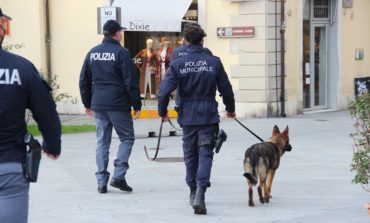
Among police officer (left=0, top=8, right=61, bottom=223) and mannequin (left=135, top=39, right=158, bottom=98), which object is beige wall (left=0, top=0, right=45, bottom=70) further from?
police officer (left=0, top=8, right=61, bottom=223)

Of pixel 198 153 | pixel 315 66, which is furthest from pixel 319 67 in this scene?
pixel 198 153

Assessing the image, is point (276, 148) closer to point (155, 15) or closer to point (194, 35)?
point (194, 35)

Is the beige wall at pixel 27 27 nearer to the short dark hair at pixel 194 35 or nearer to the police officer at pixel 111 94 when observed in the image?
the police officer at pixel 111 94

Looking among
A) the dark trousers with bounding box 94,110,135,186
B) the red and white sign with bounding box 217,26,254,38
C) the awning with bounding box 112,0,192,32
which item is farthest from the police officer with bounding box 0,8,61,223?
Result: the awning with bounding box 112,0,192,32

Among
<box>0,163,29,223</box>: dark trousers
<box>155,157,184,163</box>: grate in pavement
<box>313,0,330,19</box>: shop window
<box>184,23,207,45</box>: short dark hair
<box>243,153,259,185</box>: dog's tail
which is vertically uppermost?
<box>313,0,330,19</box>: shop window

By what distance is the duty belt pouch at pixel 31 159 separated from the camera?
460 cm

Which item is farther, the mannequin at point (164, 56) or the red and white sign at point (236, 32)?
the mannequin at point (164, 56)

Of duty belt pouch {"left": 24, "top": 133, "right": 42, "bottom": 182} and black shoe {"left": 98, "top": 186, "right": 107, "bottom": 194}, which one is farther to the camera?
black shoe {"left": 98, "top": 186, "right": 107, "bottom": 194}

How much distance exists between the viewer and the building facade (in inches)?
778

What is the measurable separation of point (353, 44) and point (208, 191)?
1428cm

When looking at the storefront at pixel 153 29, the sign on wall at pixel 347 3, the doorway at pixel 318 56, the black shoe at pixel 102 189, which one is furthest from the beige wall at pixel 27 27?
the black shoe at pixel 102 189

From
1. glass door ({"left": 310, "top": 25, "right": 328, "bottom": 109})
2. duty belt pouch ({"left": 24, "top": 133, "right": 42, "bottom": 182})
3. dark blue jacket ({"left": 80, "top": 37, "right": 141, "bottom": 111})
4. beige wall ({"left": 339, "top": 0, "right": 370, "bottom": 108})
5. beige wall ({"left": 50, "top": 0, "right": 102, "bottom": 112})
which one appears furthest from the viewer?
beige wall ({"left": 339, "top": 0, "right": 370, "bottom": 108})

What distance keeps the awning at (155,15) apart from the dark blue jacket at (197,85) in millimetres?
12161

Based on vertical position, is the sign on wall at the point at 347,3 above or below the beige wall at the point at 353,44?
above
